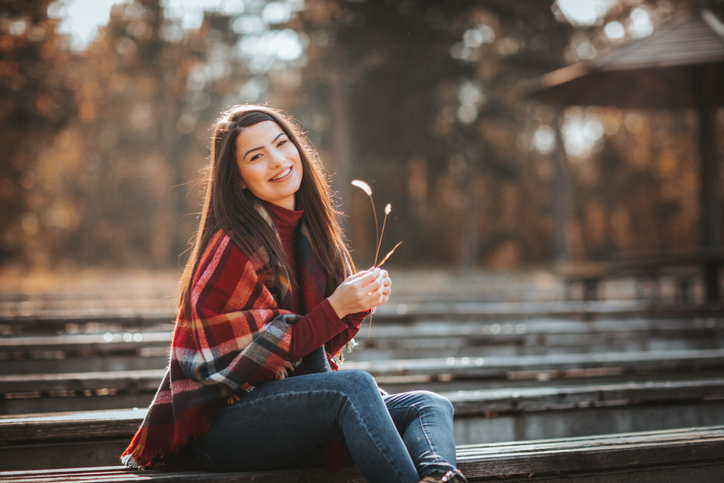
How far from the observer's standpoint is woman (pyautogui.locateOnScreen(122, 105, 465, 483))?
182 cm

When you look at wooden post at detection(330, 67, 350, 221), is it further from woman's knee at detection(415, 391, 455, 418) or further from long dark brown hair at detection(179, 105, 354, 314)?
woman's knee at detection(415, 391, 455, 418)

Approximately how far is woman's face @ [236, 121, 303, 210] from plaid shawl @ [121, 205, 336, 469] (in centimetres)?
24

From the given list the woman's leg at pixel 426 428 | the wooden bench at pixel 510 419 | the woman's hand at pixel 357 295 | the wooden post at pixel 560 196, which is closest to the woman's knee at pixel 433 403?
the woman's leg at pixel 426 428

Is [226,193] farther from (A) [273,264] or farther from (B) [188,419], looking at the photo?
(B) [188,419]

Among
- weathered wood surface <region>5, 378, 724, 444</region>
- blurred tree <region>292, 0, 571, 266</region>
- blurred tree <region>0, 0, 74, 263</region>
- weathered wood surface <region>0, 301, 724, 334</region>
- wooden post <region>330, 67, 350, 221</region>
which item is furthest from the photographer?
wooden post <region>330, 67, 350, 221</region>

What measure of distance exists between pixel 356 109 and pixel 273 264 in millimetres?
19530

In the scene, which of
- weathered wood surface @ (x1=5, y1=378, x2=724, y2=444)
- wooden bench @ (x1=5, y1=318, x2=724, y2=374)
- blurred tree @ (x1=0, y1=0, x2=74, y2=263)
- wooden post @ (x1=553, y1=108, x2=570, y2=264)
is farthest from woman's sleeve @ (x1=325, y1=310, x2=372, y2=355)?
wooden post @ (x1=553, y1=108, x2=570, y2=264)

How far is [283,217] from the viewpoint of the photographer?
2145 mm

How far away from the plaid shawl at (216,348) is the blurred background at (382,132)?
10.6 meters

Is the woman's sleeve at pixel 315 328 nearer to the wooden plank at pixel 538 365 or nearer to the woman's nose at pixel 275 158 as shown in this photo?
the woman's nose at pixel 275 158

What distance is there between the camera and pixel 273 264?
1985mm

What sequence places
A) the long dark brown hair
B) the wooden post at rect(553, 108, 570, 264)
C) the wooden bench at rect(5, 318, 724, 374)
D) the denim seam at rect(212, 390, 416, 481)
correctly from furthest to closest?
the wooden post at rect(553, 108, 570, 264), the wooden bench at rect(5, 318, 724, 374), the long dark brown hair, the denim seam at rect(212, 390, 416, 481)

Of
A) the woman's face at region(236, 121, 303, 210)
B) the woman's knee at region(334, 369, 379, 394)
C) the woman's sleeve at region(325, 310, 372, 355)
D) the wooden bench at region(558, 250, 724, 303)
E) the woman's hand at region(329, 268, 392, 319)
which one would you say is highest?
the woman's face at region(236, 121, 303, 210)

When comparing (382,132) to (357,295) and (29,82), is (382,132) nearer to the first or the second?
(29,82)
